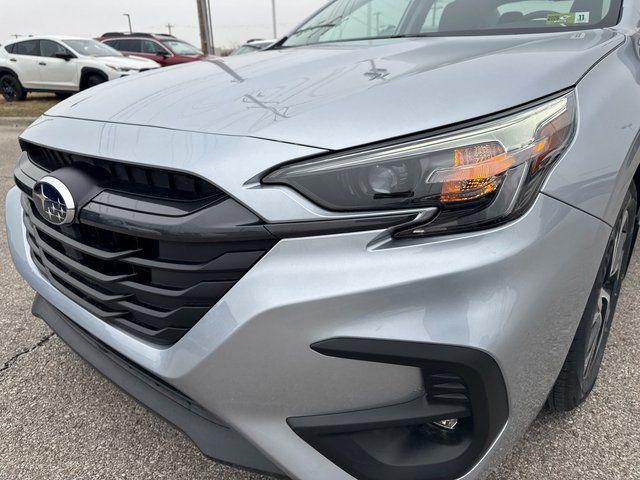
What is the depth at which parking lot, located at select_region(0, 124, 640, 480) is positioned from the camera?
5.38 feet

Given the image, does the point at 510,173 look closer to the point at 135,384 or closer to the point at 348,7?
the point at 135,384

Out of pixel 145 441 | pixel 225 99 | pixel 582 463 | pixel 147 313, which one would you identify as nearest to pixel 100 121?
pixel 225 99

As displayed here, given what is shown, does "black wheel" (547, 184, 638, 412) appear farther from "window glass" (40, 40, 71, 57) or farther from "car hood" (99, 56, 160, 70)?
"window glass" (40, 40, 71, 57)

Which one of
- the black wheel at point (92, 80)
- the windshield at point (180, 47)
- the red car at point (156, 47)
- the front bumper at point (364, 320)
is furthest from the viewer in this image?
the windshield at point (180, 47)

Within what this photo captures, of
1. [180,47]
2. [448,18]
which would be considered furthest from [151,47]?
[448,18]

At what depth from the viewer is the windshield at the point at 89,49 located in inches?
455

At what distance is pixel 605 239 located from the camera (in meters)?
1.37

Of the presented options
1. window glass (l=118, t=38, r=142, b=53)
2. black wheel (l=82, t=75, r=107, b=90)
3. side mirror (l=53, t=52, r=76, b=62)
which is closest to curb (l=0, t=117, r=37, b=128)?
black wheel (l=82, t=75, r=107, b=90)

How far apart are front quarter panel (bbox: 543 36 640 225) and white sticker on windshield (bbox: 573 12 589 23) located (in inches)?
19.0

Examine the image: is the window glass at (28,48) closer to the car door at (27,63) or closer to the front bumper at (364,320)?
the car door at (27,63)

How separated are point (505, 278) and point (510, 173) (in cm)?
23

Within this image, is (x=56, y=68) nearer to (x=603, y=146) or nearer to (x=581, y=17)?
(x=581, y=17)

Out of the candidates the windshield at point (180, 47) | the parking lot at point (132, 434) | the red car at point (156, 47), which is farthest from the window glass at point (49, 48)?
the parking lot at point (132, 434)

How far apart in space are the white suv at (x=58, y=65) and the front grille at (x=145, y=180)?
10348 mm
